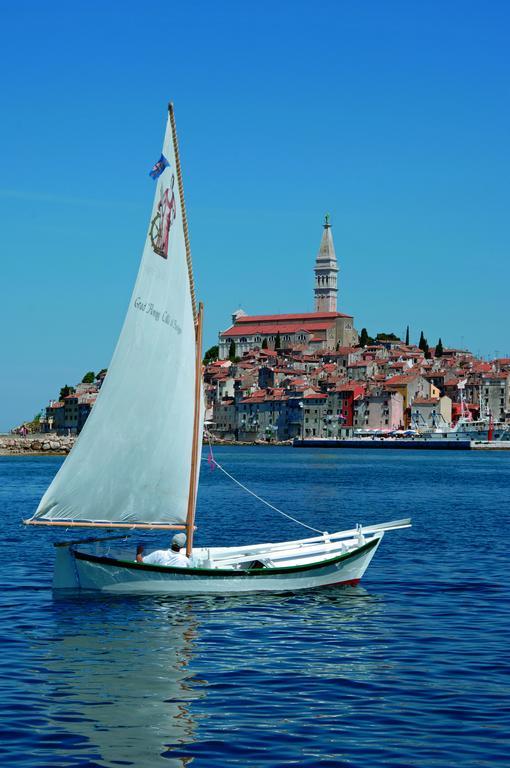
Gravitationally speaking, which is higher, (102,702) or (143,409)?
(143,409)

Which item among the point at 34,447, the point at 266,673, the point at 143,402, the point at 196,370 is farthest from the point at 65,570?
the point at 34,447

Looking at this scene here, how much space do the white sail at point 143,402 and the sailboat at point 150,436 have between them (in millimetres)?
20

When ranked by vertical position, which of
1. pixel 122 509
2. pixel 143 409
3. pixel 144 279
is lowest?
pixel 122 509

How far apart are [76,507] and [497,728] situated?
427 inches

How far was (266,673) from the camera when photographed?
59.7 ft

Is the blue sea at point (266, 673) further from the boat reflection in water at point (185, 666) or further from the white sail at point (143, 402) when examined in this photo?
the white sail at point (143, 402)

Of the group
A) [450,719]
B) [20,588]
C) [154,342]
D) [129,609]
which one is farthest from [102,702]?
[20,588]

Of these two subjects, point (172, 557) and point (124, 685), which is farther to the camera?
point (172, 557)

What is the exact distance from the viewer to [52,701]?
16328mm

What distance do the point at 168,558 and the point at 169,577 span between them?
421 millimetres

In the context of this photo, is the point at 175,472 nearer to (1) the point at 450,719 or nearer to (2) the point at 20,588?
(2) the point at 20,588

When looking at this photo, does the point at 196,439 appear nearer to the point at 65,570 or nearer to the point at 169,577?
the point at 169,577

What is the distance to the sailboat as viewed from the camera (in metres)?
23.7

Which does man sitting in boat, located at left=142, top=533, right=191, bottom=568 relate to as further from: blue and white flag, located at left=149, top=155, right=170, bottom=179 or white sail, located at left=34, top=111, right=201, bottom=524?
blue and white flag, located at left=149, top=155, right=170, bottom=179
